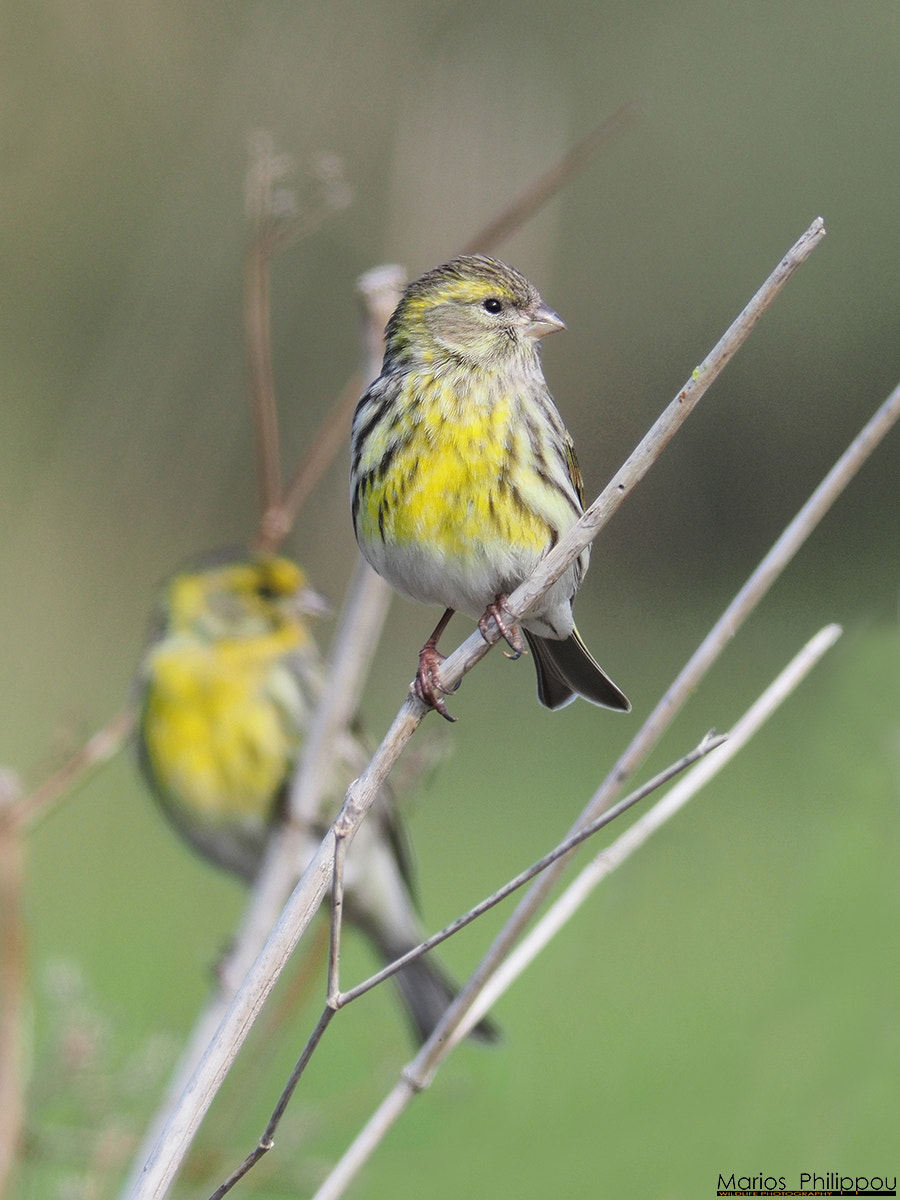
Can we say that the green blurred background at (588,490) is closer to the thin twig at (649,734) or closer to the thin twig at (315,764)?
the thin twig at (315,764)

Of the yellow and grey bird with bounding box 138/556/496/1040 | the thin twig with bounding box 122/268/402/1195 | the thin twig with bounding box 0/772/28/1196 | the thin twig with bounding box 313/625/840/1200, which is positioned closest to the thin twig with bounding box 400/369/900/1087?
the thin twig with bounding box 313/625/840/1200

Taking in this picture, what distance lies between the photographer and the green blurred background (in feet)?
10.6

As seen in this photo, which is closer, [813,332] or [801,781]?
[801,781]

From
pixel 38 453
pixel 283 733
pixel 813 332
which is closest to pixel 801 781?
Answer: pixel 813 332

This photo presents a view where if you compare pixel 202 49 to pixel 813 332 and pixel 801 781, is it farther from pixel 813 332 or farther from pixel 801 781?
pixel 801 781

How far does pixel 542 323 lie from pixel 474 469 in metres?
0.36

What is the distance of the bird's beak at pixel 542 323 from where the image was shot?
2.15m

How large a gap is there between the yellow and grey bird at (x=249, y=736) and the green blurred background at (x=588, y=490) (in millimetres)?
266

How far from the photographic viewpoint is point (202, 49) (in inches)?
281

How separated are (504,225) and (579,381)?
3989mm

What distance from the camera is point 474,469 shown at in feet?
6.37

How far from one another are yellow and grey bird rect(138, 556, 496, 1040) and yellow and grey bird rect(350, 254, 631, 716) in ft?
3.80

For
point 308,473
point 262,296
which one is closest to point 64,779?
point 308,473

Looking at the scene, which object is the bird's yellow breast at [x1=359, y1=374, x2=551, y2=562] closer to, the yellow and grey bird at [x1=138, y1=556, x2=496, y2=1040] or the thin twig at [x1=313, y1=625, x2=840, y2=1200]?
the thin twig at [x1=313, y1=625, x2=840, y2=1200]
